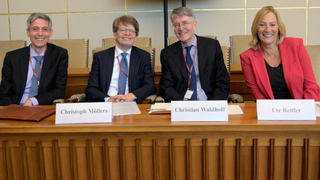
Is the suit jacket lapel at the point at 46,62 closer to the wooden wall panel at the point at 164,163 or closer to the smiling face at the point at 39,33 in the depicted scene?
the smiling face at the point at 39,33

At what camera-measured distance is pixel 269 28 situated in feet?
6.99

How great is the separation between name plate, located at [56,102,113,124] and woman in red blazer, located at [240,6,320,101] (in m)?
1.31

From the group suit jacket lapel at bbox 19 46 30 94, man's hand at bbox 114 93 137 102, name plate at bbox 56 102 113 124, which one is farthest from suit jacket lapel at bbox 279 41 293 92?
suit jacket lapel at bbox 19 46 30 94

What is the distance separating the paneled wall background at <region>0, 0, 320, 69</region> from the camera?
183 inches

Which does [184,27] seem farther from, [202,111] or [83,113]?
[83,113]

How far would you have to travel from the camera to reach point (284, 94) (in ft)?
7.13

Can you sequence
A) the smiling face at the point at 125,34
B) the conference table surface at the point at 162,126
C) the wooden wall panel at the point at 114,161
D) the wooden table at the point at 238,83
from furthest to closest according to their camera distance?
1. the wooden table at the point at 238,83
2. the smiling face at the point at 125,34
3. the wooden wall panel at the point at 114,161
4. the conference table surface at the point at 162,126

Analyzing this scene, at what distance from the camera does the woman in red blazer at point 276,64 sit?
6.89 feet

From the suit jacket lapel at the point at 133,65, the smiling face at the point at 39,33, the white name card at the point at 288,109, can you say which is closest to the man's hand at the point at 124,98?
the suit jacket lapel at the point at 133,65

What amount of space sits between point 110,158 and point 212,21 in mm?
3939

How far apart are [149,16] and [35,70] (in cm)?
280

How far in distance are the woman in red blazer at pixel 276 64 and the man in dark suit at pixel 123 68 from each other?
89 centimetres

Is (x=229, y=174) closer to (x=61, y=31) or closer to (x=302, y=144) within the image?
(x=302, y=144)

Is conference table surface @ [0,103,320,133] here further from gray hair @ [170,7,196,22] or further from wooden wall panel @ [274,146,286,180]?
gray hair @ [170,7,196,22]
